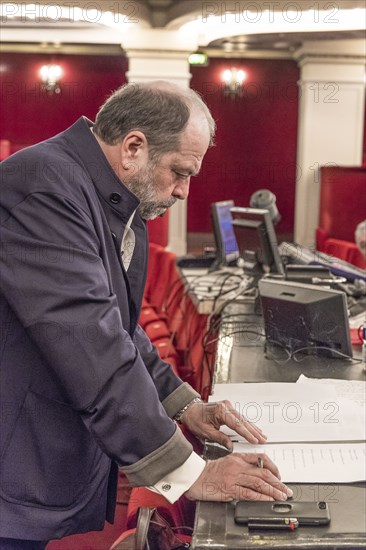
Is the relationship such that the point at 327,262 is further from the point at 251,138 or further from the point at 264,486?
the point at 251,138

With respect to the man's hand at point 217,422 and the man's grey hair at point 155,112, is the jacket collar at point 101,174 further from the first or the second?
the man's hand at point 217,422

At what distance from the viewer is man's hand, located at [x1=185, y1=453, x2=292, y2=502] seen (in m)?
1.26

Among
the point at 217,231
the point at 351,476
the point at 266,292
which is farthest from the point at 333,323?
the point at 217,231

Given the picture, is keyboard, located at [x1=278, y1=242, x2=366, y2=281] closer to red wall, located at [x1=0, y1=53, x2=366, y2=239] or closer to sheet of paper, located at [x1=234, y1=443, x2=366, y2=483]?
sheet of paper, located at [x1=234, y1=443, x2=366, y2=483]

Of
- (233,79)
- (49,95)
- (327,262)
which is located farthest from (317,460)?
(49,95)

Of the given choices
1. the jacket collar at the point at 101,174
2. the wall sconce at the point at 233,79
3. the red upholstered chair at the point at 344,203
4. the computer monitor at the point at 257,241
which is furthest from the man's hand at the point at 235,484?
the wall sconce at the point at 233,79

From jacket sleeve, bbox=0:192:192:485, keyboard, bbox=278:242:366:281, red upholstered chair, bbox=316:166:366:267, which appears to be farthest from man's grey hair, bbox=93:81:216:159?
red upholstered chair, bbox=316:166:366:267

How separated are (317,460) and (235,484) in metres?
0.23

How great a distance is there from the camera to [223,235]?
513cm

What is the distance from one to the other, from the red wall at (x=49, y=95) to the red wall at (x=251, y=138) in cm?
142

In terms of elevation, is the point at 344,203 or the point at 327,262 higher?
the point at 327,262

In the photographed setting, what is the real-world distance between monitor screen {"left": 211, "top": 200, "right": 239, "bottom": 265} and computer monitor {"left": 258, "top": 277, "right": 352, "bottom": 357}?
2.65 metres

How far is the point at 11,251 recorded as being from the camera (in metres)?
1.24

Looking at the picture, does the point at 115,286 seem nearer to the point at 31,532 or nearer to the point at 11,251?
the point at 11,251
